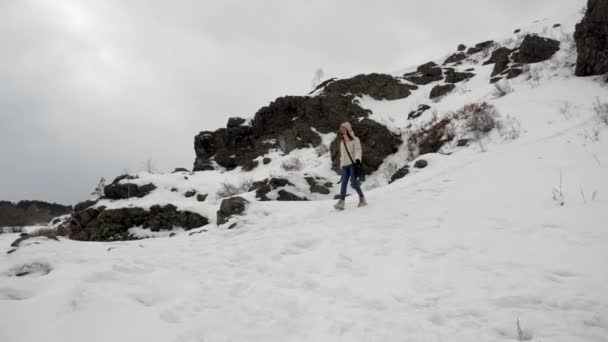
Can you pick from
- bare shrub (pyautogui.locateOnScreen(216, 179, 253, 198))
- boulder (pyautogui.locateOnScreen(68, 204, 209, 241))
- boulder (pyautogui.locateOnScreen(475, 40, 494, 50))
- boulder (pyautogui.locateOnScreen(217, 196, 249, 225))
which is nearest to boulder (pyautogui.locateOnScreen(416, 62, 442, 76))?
boulder (pyautogui.locateOnScreen(475, 40, 494, 50))

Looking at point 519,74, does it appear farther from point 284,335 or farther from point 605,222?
point 284,335

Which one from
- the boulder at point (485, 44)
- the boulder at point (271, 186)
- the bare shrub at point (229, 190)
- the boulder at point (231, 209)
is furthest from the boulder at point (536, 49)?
the boulder at point (231, 209)

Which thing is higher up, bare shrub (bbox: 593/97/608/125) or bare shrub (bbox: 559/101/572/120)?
bare shrub (bbox: 559/101/572/120)

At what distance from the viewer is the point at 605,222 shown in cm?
369

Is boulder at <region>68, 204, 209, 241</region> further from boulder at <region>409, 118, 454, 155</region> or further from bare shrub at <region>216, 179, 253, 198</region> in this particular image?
boulder at <region>409, 118, 454, 155</region>

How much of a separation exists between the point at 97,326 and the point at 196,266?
1.86m

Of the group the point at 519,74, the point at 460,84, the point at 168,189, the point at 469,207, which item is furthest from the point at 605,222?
the point at 460,84

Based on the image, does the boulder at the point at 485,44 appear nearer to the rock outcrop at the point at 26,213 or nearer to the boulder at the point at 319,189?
the boulder at the point at 319,189

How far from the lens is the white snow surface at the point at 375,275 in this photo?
242 centimetres

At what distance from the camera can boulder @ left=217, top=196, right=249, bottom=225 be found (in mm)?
8112

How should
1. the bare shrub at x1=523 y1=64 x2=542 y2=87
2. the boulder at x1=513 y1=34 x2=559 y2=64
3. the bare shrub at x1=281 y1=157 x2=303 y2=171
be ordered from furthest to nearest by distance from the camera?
1. the bare shrub at x1=281 y1=157 x2=303 y2=171
2. the boulder at x1=513 y1=34 x2=559 y2=64
3. the bare shrub at x1=523 y1=64 x2=542 y2=87

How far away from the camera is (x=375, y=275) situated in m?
3.54

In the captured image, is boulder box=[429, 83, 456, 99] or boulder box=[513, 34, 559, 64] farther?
boulder box=[429, 83, 456, 99]

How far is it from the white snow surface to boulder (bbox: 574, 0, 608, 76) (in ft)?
29.1
